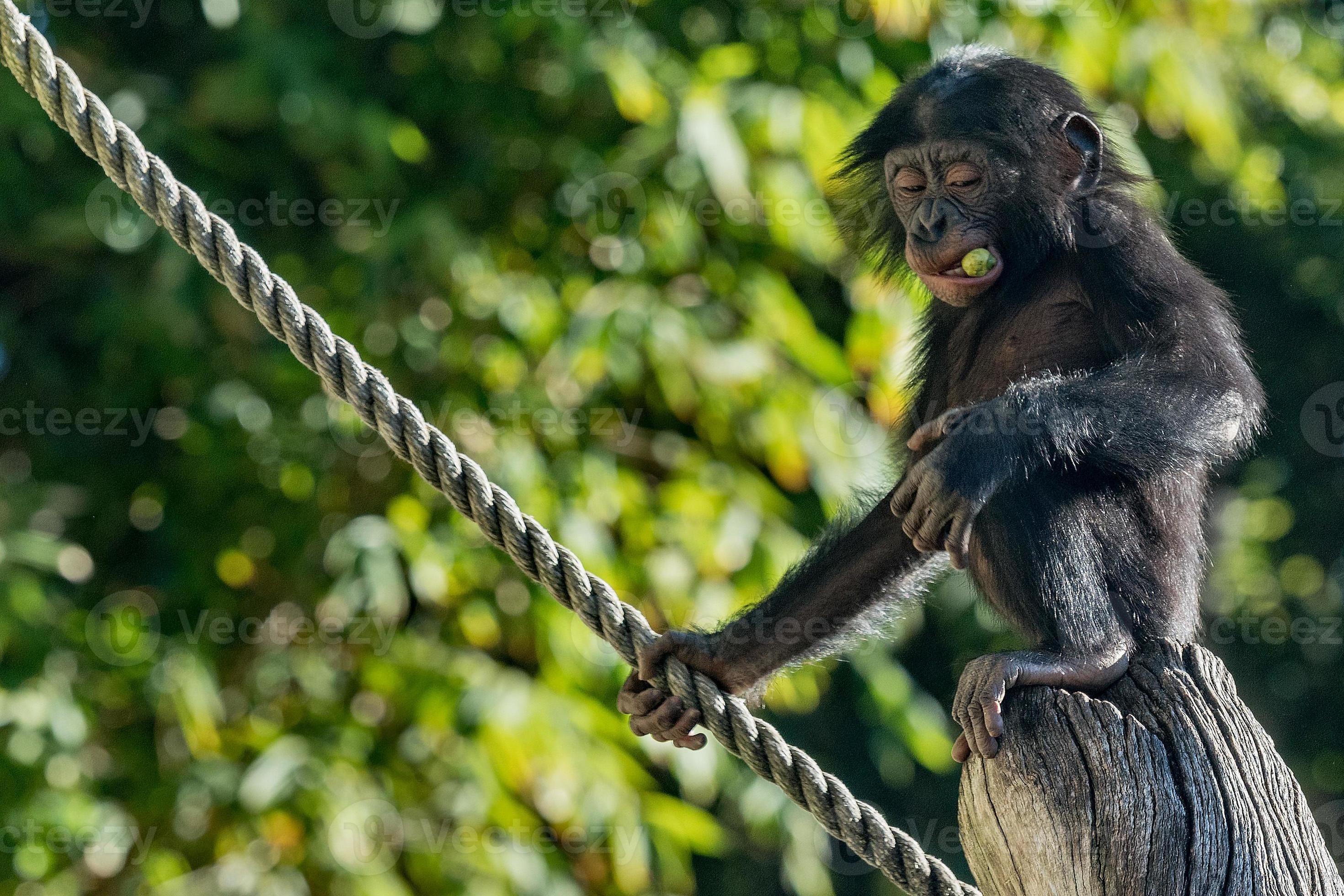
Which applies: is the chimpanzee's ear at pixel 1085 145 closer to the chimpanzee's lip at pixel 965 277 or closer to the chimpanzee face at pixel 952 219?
the chimpanzee face at pixel 952 219

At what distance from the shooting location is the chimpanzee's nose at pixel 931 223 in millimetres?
3559

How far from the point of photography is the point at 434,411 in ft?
18.2

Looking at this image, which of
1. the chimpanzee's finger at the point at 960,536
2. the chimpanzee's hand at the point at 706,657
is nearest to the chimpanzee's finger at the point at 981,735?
the chimpanzee's finger at the point at 960,536

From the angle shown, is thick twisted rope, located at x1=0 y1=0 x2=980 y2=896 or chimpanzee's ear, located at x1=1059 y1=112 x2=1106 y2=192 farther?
chimpanzee's ear, located at x1=1059 y1=112 x2=1106 y2=192

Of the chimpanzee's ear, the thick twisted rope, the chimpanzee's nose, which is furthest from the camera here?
the chimpanzee's ear

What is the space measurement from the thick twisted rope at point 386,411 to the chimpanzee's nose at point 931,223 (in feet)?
4.24

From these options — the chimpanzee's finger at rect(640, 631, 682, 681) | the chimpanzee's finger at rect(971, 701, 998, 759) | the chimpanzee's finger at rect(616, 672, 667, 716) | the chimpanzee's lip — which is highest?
the chimpanzee's lip

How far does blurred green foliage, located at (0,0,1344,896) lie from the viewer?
206 inches

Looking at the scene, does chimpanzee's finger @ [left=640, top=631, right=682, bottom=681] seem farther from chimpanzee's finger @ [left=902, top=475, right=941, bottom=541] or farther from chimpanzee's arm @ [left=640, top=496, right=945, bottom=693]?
chimpanzee's finger @ [left=902, top=475, right=941, bottom=541]

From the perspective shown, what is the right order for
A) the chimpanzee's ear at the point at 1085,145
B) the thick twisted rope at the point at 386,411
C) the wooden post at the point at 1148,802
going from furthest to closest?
the chimpanzee's ear at the point at 1085,145, the thick twisted rope at the point at 386,411, the wooden post at the point at 1148,802

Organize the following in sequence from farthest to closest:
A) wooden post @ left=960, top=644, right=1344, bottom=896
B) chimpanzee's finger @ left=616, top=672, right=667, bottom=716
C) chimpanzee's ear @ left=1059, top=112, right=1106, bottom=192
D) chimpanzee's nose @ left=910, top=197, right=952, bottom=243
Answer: chimpanzee's ear @ left=1059, top=112, right=1106, bottom=192 → chimpanzee's nose @ left=910, top=197, right=952, bottom=243 → chimpanzee's finger @ left=616, top=672, right=667, bottom=716 → wooden post @ left=960, top=644, right=1344, bottom=896

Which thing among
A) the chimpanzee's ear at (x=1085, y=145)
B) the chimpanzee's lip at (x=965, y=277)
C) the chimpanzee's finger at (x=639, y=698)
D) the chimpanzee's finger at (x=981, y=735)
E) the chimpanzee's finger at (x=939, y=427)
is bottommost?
the chimpanzee's finger at (x=639, y=698)

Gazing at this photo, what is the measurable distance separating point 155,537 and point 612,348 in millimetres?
2192

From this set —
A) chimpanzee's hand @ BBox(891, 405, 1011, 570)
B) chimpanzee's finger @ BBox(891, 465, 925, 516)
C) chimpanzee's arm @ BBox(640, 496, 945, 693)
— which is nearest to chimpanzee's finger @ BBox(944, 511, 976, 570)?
chimpanzee's hand @ BBox(891, 405, 1011, 570)
